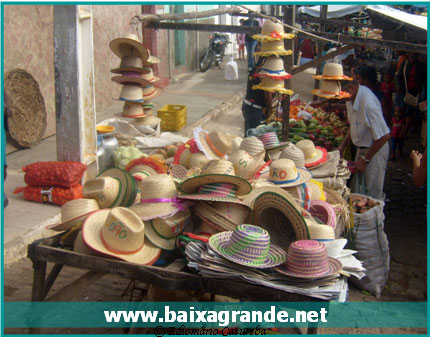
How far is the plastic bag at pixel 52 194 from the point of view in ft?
17.4

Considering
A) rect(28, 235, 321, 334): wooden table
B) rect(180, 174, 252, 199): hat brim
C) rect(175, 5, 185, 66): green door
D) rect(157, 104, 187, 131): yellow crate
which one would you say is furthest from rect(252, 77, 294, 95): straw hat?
rect(175, 5, 185, 66): green door

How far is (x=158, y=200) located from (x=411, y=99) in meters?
6.73

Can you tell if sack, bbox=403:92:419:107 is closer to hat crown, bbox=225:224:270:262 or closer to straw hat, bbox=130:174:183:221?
straw hat, bbox=130:174:183:221

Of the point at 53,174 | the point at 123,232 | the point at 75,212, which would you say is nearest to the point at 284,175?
the point at 123,232

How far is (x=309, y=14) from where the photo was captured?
10.7m

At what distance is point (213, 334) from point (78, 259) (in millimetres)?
994

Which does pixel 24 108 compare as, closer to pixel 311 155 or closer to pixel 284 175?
pixel 311 155

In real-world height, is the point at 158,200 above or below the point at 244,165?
below

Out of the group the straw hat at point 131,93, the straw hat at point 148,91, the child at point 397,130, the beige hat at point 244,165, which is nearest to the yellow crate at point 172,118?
the straw hat at point 148,91

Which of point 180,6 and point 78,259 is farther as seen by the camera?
point 180,6

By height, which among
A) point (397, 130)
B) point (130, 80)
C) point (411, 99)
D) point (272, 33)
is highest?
point (272, 33)

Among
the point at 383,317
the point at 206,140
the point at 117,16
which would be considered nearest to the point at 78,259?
the point at 206,140

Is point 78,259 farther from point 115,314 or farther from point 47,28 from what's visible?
point 47,28

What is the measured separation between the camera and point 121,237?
9.88ft
